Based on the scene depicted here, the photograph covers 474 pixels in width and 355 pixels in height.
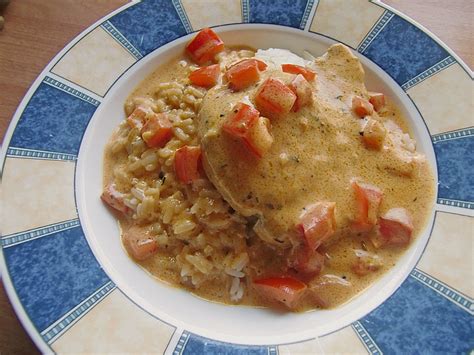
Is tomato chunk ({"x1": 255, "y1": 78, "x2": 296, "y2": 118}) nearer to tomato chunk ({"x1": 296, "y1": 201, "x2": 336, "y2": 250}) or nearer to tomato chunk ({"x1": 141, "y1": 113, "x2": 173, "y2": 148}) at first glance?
tomato chunk ({"x1": 296, "y1": 201, "x2": 336, "y2": 250})

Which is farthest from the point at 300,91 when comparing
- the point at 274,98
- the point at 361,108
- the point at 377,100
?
the point at 377,100

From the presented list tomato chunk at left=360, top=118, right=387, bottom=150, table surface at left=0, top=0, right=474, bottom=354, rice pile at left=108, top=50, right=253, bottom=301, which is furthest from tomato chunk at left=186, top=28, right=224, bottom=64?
tomato chunk at left=360, top=118, right=387, bottom=150

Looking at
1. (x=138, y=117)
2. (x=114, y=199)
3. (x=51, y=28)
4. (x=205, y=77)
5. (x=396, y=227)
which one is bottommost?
(x=396, y=227)

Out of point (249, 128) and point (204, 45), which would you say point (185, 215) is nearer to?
point (249, 128)

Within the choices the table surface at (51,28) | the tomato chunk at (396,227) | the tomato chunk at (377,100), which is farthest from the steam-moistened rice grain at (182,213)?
the tomato chunk at (377,100)

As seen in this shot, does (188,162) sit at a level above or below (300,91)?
below

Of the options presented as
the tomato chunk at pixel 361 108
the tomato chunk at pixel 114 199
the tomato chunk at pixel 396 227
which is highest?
the tomato chunk at pixel 361 108

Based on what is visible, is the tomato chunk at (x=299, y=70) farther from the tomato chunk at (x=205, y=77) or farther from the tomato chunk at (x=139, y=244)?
the tomato chunk at (x=139, y=244)
